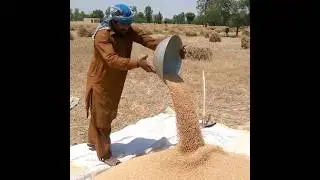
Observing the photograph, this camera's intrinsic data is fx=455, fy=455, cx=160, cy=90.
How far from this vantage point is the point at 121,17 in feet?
13.5

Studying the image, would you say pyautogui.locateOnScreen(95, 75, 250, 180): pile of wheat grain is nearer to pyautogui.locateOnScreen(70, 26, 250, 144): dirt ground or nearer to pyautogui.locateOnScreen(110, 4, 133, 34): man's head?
pyautogui.locateOnScreen(110, 4, 133, 34): man's head

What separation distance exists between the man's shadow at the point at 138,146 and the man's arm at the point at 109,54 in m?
1.12

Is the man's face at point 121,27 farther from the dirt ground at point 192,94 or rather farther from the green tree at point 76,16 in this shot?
the green tree at point 76,16

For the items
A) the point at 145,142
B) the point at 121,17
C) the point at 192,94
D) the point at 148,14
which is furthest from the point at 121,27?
the point at 148,14

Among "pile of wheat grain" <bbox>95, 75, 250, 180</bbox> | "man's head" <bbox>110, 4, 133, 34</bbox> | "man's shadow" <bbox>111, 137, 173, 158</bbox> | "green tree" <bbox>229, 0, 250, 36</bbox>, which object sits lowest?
"man's shadow" <bbox>111, 137, 173, 158</bbox>

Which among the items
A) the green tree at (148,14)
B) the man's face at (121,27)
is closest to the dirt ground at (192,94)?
the man's face at (121,27)

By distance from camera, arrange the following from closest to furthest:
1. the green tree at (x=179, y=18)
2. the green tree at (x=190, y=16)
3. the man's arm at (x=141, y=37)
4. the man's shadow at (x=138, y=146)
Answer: the man's arm at (x=141, y=37) < the man's shadow at (x=138, y=146) < the green tree at (x=190, y=16) < the green tree at (x=179, y=18)

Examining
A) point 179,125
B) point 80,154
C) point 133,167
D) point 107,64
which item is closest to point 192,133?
point 179,125

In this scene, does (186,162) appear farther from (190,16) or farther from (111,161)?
(190,16)

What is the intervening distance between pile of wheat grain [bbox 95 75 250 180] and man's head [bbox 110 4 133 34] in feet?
2.64

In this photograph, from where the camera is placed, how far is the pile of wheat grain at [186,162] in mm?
3443

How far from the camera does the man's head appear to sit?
4102mm

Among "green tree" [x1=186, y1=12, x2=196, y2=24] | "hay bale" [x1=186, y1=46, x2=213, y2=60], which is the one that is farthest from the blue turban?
"green tree" [x1=186, y1=12, x2=196, y2=24]

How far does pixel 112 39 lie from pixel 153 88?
430 centimetres
